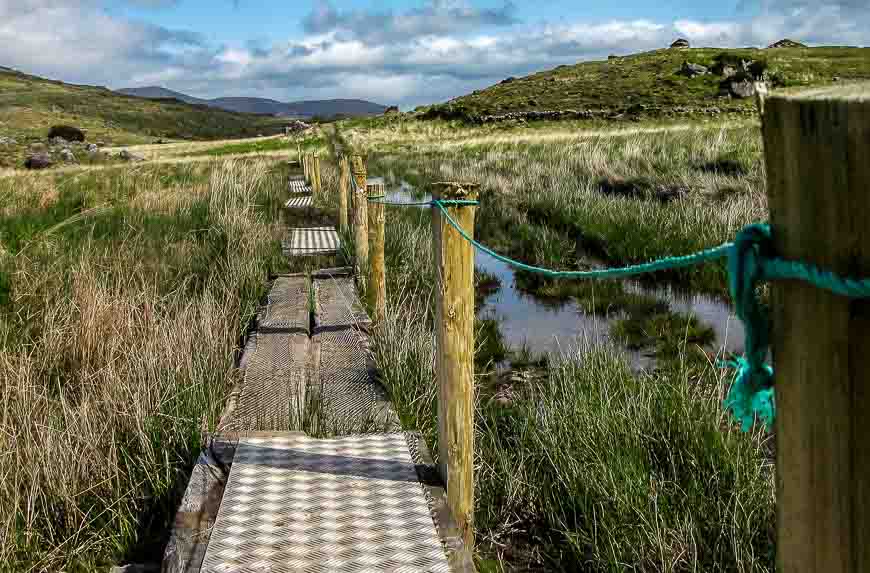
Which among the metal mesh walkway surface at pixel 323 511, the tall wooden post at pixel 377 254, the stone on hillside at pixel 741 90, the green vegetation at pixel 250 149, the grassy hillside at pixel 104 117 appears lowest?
the metal mesh walkway surface at pixel 323 511

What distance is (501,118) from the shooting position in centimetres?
5169

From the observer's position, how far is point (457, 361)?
2.97m

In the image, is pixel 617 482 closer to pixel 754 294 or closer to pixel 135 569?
pixel 135 569

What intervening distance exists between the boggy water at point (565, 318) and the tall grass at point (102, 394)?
2374 mm

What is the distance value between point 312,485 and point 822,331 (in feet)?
7.99

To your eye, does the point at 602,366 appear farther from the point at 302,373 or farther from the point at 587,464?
the point at 302,373

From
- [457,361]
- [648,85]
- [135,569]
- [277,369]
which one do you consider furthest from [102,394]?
[648,85]

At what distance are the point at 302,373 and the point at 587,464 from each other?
196 centimetres

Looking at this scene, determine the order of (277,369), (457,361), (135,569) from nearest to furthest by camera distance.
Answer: (135,569), (457,361), (277,369)

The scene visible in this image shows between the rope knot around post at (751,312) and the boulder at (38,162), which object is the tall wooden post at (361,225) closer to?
the rope knot around post at (751,312)

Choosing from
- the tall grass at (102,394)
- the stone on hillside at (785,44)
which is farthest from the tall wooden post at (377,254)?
the stone on hillside at (785,44)

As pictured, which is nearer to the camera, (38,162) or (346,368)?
(346,368)

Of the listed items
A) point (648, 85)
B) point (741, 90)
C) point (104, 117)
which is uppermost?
point (104, 117)

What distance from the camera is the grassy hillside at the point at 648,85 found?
50875mm
